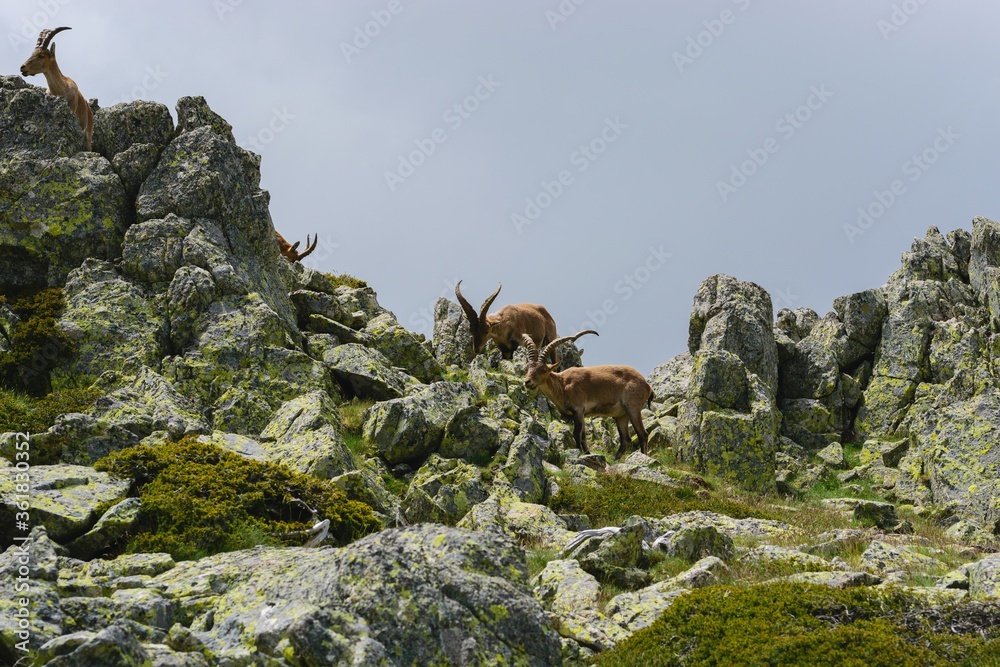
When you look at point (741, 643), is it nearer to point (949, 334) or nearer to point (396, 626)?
point (396, 626)

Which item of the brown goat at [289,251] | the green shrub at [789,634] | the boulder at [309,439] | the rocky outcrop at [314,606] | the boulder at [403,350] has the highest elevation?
the brown goat at [289,251]

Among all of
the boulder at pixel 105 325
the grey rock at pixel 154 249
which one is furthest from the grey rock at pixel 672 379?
the boulder at pixel 105 325

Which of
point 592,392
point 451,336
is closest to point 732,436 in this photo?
point 592,392

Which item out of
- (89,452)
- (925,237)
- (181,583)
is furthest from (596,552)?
(925,237)

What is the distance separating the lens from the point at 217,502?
37.7ft

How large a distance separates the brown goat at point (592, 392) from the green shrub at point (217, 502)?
14.0 m

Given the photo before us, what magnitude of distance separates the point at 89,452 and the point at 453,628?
8.03 meters

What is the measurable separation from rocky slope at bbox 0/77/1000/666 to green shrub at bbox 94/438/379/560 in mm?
270

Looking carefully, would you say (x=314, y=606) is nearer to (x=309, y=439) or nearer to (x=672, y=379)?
(x=309, y=439)

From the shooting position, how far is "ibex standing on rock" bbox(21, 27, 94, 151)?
2234cm

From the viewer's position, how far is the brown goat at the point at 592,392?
2664 cm

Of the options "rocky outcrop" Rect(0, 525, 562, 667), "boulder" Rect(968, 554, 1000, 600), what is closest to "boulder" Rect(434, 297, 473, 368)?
"rocky outcrop" Rect(0, 525, 562, 667)

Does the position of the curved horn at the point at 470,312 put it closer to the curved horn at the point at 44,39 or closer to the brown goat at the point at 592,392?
the brown goat at the point at 592,392

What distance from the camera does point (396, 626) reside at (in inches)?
314
